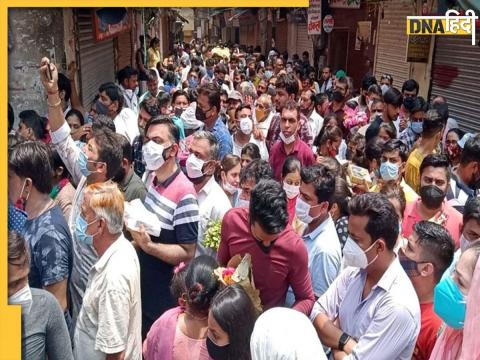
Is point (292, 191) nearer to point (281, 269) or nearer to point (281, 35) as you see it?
point (281, 269)

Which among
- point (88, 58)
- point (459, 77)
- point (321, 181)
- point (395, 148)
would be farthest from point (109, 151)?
point (459, 77)

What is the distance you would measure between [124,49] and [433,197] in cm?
1259

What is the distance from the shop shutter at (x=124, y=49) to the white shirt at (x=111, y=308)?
1143 centimetres

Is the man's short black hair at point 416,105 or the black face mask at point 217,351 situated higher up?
the man's short black hair at point 416,105

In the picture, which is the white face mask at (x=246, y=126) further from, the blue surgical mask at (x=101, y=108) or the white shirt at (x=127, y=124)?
the blue surgical mask at (x=101, y=108)

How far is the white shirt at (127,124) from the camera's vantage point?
5654 mm

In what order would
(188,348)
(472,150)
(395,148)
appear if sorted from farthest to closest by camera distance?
(395,148)
(472,150)
(188,348)

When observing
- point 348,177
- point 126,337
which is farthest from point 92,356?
point 348,177

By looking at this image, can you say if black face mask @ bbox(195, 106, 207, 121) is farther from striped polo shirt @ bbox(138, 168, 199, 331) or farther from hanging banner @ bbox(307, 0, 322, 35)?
hanging banner @ bbox(307, 0, 322, 35)

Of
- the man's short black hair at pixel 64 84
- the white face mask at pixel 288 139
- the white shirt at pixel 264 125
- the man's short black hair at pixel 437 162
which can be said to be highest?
the man's short black hair at pixel 64 84

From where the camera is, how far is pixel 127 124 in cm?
582

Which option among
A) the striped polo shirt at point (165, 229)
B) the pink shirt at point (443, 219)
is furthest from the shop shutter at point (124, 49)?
the pink shirt at point (443, 219)

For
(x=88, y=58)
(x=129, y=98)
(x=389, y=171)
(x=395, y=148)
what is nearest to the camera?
(x=389, y=171)

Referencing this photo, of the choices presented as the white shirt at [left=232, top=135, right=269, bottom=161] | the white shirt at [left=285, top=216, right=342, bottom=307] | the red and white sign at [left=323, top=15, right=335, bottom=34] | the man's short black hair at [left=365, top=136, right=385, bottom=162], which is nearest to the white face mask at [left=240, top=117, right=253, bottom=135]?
the white shirt at [left=232, top=135, right=269, bottom=161]
